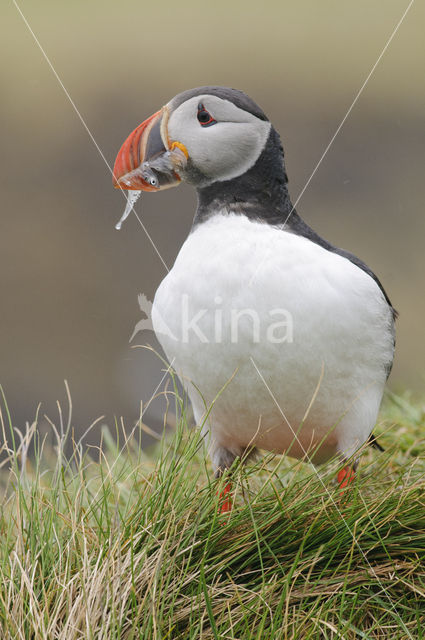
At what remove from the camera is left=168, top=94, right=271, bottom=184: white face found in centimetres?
300

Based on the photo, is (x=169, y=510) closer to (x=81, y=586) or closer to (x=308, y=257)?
(x=81, y=586)

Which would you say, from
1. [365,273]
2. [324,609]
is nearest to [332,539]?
[324,609]

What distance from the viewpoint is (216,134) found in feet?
9.84

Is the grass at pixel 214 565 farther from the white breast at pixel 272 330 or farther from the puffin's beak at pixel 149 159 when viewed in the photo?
the puffin's beak at pixel 149 159

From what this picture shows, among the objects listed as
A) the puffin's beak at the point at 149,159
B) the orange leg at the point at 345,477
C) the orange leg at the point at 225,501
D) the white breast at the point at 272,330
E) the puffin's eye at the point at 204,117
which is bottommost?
the orange leg at the point at 345,477

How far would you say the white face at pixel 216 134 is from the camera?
9.86 ft

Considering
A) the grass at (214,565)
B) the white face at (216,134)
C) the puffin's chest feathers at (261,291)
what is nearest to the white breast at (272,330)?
the puffin's chest feathers at (261,291)

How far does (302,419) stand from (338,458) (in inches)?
8.3

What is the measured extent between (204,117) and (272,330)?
0.85 meters

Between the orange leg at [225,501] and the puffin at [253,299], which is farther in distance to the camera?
the puffin at [253,299]

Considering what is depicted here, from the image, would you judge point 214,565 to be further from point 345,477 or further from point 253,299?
point 253,299

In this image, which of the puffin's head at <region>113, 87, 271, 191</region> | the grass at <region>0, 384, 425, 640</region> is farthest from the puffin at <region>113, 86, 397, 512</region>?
the grass at <region>0, 384, 425, 640</region>

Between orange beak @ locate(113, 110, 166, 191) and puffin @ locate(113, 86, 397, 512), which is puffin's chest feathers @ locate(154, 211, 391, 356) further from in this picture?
orange beak @ locate(113, 110, 166, 191)

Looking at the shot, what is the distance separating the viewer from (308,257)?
291 centimetres
